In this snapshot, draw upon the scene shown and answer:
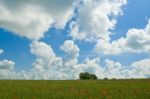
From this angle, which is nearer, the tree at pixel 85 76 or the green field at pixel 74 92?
the green field at pixel 74 92

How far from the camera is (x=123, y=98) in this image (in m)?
19.4

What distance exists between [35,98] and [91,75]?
141 metres

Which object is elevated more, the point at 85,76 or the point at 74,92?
the point at 85,76

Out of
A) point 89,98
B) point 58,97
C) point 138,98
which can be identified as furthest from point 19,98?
point 138,98

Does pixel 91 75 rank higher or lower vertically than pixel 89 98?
higher

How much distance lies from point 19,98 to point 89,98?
4.44 metres

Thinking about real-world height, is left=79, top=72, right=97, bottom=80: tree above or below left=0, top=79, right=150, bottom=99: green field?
above

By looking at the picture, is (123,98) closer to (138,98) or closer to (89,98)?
(138,98)

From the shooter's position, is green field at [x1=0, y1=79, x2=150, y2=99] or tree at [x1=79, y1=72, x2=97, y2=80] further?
tree at [x1=79, y1=72, x2=97, y2=80]

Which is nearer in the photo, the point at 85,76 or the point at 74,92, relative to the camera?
the point at 74,92

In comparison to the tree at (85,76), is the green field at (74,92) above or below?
below

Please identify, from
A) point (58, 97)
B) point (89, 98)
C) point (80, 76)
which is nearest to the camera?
point (89, 98)

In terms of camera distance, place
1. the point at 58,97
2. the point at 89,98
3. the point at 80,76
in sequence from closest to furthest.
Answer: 1. the point at 89,98
2. the point at 58,97
3. the point at 80,76

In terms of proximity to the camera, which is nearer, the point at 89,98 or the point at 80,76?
the point at 89,98
